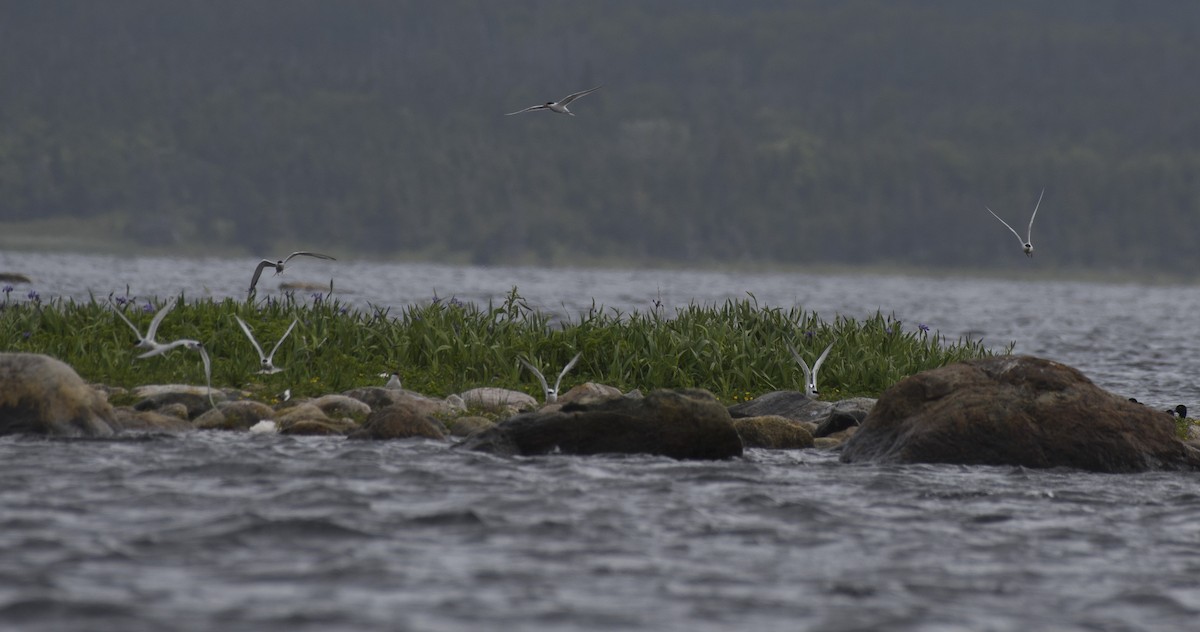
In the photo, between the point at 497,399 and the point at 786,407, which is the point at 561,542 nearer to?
the point at 497,399

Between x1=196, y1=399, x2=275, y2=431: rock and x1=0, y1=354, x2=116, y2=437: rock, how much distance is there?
3.22 ft

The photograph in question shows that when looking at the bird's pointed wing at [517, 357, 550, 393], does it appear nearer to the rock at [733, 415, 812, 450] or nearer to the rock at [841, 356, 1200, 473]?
the rock at [733, 415, 812, 450]

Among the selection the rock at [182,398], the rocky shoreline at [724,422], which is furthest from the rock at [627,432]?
the rock at [182,398]

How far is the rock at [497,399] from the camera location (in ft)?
48.1

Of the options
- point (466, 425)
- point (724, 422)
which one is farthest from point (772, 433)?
point (466, 425)

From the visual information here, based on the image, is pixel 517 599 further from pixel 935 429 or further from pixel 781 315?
pixel 781 315

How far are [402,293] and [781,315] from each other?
1821 inches

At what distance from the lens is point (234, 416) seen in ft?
43.9

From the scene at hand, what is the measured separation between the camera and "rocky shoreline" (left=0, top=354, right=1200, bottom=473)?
12.3 metres

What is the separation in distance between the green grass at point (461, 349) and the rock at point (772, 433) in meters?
2.49

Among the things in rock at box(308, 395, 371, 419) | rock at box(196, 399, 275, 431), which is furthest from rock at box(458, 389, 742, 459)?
rock at box(196, 399, 275, 431)

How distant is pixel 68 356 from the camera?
15.8 m

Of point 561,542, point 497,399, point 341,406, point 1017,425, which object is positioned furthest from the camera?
point 497,399

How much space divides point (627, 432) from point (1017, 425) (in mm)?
3469
